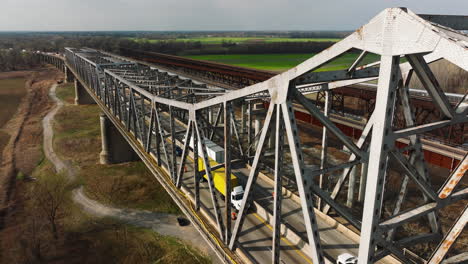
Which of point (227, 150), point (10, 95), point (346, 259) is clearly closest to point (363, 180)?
point (346, 259)

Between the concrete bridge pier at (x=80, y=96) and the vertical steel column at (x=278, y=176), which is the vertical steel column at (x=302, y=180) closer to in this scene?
the vertical steel column at (x=278, y=176)

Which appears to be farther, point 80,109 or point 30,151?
point 80,109

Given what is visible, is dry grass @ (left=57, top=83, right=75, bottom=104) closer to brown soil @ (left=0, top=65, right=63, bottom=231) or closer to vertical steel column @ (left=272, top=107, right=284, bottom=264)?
brown soil @ (left=0, top=65, right=63, bottom=231)

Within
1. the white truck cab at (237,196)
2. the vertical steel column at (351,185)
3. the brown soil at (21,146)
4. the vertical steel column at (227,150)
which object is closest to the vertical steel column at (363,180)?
the vertical steel column at (351,185)

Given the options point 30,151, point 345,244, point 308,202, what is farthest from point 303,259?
point 30,151

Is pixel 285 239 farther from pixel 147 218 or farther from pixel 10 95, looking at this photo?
pixel 10 95

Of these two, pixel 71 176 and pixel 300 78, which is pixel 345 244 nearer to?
pixel 300 78
